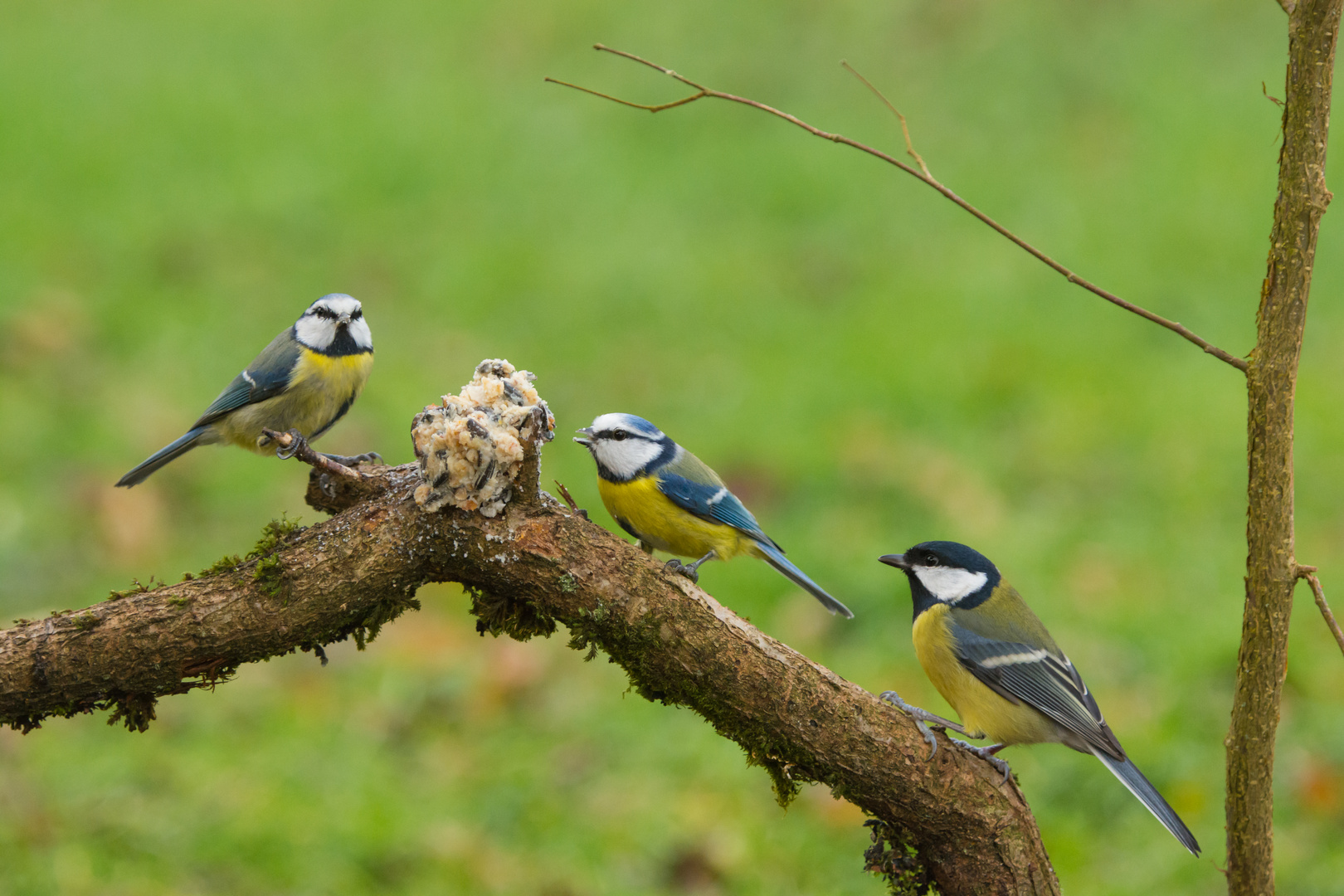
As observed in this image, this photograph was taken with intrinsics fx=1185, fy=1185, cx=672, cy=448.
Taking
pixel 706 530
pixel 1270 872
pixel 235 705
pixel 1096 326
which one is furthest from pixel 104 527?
pixel 1096 326

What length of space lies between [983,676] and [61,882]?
3.01 meters

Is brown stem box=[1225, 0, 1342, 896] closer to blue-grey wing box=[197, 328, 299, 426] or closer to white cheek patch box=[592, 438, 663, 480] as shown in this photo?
white cheek patch box=[592, 438, 663, 480]

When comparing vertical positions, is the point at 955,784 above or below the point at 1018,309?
below

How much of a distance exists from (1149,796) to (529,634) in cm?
145

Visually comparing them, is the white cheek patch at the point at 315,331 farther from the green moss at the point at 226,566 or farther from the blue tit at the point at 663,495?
the green moss at the point at 226,566

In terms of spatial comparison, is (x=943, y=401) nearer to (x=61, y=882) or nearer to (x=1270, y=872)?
(x=1270, y=872)

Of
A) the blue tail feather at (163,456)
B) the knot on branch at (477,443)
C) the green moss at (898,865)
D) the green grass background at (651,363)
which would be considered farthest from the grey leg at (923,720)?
the blue tail feather at (163,456)

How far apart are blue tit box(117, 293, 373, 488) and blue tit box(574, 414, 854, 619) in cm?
79

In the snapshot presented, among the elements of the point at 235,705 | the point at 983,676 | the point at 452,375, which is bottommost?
the point at 235,705

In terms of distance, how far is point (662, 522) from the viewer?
10.4 feet

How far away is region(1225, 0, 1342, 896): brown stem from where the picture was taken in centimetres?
224

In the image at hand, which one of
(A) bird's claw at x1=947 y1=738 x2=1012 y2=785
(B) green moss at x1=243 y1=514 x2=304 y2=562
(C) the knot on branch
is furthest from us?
(A) bird's claw at x1=947 y1=738 x2=1012 y2=785

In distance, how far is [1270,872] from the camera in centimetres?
252

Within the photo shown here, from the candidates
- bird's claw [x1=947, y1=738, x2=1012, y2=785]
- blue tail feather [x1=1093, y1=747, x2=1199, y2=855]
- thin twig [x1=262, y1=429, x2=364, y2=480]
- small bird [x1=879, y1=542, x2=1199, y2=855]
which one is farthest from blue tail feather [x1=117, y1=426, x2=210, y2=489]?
blue tail feather [x1=1093, y1=747, x2=1199, y2=855]
